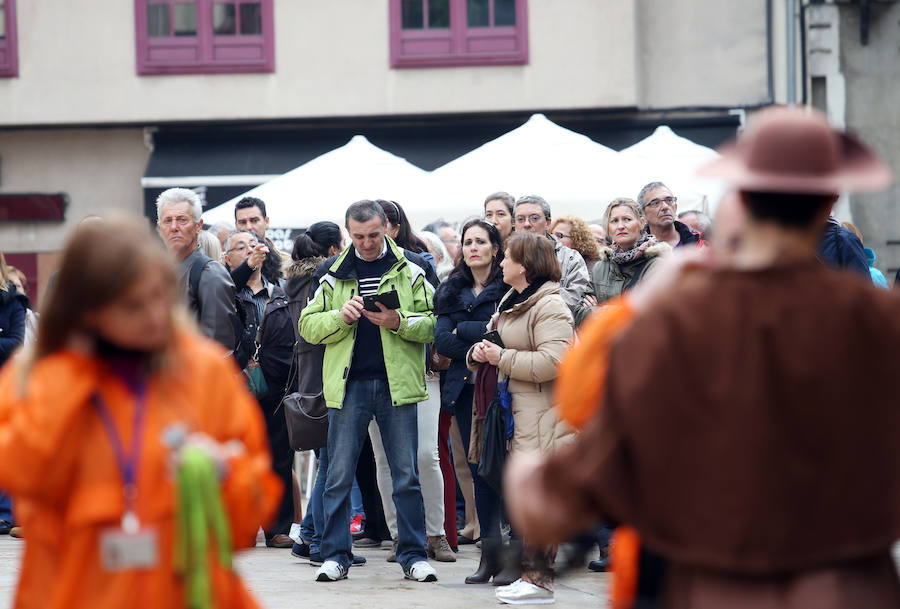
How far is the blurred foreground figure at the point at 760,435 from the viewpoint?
2598 mm

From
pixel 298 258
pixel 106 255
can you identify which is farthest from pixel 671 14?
pixel 106 255

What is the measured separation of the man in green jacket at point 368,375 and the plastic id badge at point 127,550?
4.59 metres

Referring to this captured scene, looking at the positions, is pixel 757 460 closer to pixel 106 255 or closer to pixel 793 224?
pixel 793 224

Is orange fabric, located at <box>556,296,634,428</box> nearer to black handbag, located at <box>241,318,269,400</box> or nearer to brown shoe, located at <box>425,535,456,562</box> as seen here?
brown shoe, located at <box>425,535,456,562</box>

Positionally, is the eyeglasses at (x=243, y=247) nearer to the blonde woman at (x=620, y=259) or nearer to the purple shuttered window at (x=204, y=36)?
the blonde woman at (x=620, y=259)

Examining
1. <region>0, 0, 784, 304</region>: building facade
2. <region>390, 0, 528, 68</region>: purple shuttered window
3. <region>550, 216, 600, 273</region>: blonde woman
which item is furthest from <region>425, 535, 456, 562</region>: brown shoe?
<region>390, 0, 528, 68</region>: purple shuttered window

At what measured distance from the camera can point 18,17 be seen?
21672 millimetres

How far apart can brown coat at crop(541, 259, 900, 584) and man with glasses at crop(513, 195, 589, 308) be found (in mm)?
5067

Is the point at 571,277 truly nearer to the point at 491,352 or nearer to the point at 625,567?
the point at 491,352

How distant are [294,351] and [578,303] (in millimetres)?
2031

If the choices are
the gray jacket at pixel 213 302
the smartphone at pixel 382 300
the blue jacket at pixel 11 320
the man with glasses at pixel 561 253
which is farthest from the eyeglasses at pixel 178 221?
the blue jacket at pixel 11 320

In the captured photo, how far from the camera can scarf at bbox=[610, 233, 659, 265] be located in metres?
7.81

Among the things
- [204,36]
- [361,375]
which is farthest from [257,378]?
[204,36]

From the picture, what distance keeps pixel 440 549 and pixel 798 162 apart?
243 inches
